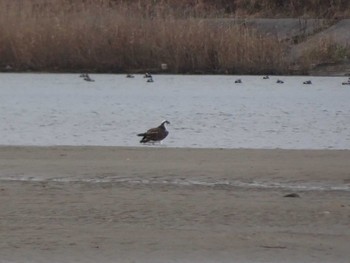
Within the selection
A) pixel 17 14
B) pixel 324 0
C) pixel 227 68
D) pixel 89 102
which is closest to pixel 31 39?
pixel 17 14

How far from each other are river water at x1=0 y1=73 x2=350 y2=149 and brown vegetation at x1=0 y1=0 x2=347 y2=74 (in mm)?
900

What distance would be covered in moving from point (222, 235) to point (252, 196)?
5.82 feet

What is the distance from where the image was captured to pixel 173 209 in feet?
31.5

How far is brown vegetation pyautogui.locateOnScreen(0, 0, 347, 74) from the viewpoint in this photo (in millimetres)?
32938

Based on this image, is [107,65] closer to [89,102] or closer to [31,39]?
[31,39]

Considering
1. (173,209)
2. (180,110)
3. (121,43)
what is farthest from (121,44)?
(173,209)

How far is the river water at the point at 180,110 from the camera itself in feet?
56.9

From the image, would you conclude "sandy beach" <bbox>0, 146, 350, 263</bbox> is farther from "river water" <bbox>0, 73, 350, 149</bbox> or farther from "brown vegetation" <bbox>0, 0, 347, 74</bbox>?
"brown vegetation" <bbox>0, 0, 347, 74</bbox>

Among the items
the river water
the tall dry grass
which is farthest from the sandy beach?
the tall dry grass

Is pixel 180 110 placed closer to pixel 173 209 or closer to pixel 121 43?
pixel 121 43

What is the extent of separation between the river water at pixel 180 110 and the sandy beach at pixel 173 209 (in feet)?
11.3

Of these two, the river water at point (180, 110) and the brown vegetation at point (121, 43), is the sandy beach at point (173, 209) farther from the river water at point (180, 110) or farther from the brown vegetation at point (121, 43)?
the brown vegetation at point (121, 43)

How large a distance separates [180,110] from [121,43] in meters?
11.6

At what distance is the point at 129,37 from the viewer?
33.7 metres
